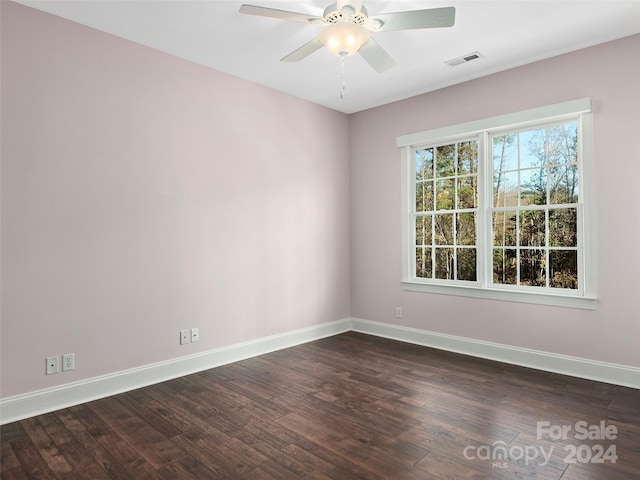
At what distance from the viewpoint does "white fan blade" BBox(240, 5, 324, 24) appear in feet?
7.62

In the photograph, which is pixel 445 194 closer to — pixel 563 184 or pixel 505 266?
pixel 505 266

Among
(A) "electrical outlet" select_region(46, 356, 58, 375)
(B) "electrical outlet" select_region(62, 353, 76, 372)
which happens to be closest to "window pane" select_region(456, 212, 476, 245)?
(B) "electrical outlet" select_region(62, 353, 76, 372)

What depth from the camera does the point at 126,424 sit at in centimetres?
274

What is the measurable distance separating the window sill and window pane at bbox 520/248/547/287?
15cm

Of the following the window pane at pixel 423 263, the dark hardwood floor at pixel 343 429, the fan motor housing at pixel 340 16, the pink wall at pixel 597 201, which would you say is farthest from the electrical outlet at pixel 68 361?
the window pane at pixel 423 263

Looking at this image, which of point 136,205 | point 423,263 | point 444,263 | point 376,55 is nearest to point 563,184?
point 444,263

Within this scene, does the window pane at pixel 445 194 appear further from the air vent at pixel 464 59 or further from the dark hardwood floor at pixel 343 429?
the dark hardwood floor at pixel 343 429

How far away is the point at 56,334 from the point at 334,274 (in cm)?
318

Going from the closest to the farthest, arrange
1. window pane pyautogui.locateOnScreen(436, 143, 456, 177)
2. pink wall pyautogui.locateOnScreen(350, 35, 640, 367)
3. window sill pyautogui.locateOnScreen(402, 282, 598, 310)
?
pink wall pyautogui.locateOnScreen(350, 35, 640, 367)
window sill pyautogui.locateOnScreen(402, 282, 598, 310)
window pane pyautogui.locateOnScreen(436, 143, 456, 177)

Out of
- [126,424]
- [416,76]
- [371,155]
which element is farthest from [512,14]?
[126,424]

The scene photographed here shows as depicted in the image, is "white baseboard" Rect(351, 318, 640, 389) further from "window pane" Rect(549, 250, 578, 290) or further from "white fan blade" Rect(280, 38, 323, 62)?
"white fan blade" Rect(280, 38, 323, 62)

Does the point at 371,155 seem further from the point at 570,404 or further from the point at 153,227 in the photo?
the point at 570,404

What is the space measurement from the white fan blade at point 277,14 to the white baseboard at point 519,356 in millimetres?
3462

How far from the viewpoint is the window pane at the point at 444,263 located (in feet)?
15.1
